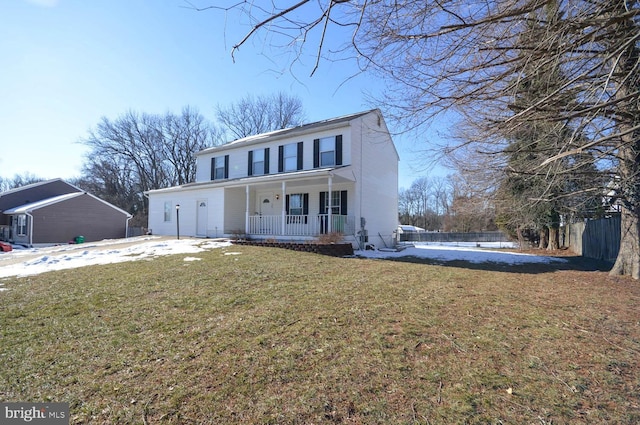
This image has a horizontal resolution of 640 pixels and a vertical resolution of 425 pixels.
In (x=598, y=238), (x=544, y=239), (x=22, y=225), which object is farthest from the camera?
(x=22, y=225)

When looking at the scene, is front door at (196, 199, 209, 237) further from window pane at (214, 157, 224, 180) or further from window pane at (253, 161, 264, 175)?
window pane at (253, 161, 264, 175)

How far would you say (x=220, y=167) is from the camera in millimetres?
17750

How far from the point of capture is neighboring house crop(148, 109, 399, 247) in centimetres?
1310

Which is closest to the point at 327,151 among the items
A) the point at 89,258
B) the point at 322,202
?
the point at 322,202

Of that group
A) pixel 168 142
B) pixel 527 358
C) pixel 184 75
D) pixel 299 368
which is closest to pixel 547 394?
pixel 527 358

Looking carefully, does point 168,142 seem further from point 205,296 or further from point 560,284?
point 560,284

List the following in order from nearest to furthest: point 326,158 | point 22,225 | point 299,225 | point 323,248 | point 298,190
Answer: point 323,248
point 299,225
point 326,158
point 298,190
point 22,225

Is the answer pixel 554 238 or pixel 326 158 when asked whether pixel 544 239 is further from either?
pixel 326 158

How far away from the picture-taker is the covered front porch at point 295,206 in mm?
12516

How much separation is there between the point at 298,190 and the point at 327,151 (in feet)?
7.90

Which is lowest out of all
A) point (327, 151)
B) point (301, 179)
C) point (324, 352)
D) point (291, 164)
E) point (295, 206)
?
point (324, 352)

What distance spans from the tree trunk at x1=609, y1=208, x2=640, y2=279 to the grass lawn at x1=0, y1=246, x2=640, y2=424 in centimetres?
155

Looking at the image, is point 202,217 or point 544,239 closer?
point 202,217

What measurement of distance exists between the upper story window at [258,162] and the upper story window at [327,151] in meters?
3.03
